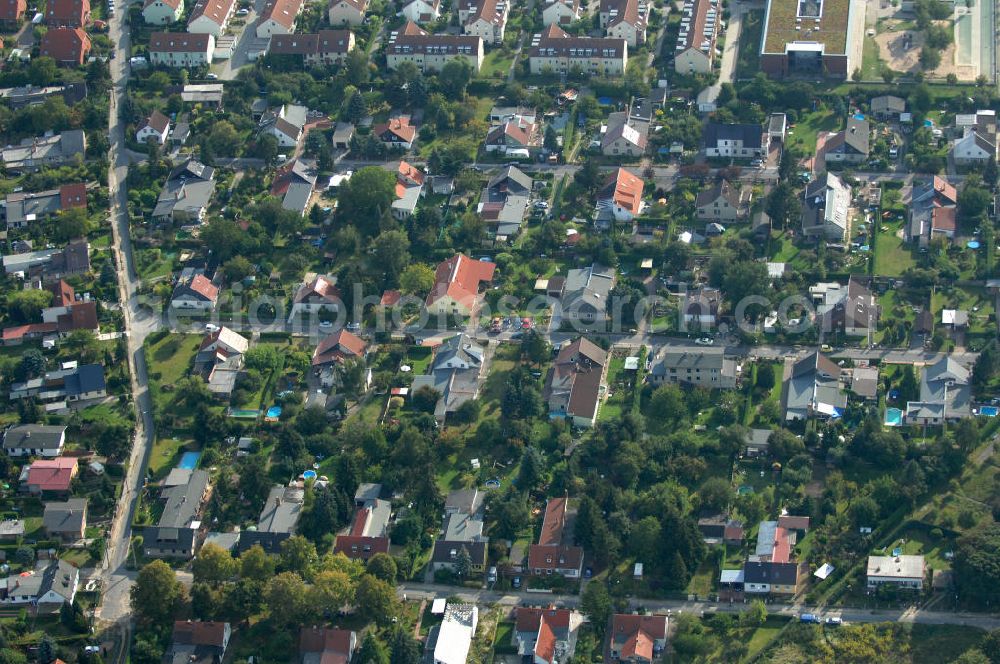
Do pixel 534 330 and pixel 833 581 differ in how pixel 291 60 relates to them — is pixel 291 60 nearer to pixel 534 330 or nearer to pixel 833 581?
pixel 534 330

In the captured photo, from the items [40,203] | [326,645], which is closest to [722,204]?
[326,645]

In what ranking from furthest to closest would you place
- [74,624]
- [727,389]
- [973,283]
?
[973,283] < [727,389] < [74,624]

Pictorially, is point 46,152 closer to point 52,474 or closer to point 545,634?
point 52,474

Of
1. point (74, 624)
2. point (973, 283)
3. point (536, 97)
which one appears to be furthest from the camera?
point (536, 97)

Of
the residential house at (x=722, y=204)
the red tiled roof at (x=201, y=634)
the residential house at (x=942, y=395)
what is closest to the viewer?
the red tiled roof at (x=201, y=634)

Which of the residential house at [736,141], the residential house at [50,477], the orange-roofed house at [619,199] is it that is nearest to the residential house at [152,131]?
the orange-roofed house at [619,199]

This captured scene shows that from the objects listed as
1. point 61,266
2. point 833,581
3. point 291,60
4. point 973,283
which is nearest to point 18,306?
point 61,266

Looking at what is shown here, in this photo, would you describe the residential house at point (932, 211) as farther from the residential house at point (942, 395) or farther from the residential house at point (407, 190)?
the residential house at point (407, 190)
